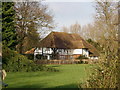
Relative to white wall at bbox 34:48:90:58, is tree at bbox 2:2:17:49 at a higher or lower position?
higher

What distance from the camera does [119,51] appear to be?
805 cm

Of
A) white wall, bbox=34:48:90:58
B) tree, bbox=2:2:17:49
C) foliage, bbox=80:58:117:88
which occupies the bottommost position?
white wall, bbox=34:48:90:58

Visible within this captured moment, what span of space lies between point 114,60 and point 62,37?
5538cm

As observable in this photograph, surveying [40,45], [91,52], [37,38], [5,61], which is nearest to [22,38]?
[37,38]

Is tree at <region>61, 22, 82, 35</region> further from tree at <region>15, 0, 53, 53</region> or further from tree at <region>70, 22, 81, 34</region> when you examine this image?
tree at <region>15, 0, 53, 53</region>

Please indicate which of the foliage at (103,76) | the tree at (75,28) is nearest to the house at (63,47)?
the tree at (75,28)

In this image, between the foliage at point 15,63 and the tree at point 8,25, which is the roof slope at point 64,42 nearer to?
the tree at point 8,25

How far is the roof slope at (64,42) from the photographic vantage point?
5719cm

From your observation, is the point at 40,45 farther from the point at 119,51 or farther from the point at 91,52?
the point at 119,51

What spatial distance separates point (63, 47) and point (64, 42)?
3200 mm

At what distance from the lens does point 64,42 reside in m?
61.7

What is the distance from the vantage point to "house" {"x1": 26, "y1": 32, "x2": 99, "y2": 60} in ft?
184

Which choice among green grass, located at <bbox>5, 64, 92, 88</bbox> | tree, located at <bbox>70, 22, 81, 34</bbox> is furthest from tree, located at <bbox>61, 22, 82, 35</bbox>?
green grass, located at <bbox>5, 64, 92, 88</bbox>

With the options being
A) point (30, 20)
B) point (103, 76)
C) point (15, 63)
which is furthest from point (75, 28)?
point (103, 76)
